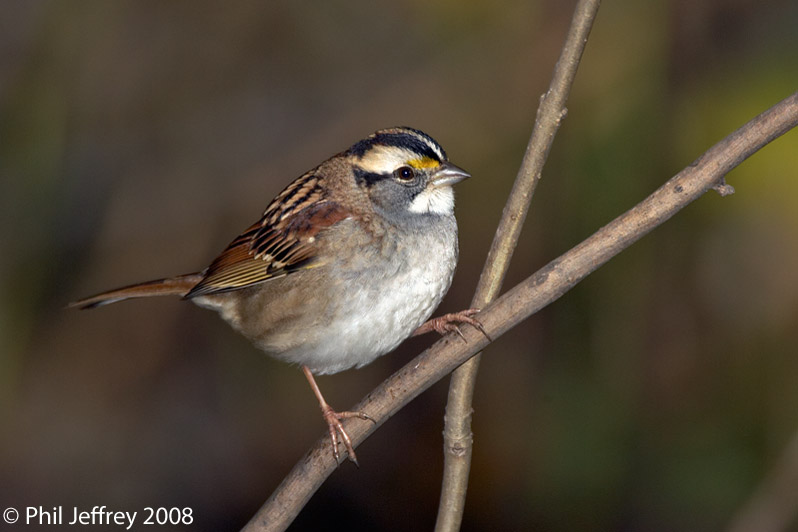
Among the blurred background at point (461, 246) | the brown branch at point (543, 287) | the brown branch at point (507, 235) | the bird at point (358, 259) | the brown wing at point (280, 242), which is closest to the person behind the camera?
the brown branch at point (543, 287)

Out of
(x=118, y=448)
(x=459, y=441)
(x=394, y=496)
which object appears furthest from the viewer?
(x=118, y=448)

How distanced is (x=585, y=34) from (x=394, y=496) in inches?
135

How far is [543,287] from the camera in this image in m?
2.20

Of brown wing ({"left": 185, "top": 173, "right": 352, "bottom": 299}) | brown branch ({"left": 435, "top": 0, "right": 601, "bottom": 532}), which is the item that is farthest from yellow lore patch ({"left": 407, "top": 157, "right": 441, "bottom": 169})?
brown branch ({"left": 435, "top": 0, "right": 601, "bottom": 532})

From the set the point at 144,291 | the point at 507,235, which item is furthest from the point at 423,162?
the point at 144,291

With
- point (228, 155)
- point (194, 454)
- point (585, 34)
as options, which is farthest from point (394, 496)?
point (585, 34)

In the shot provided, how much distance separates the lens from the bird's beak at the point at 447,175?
297 cm

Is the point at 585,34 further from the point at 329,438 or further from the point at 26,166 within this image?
the point at 26,166

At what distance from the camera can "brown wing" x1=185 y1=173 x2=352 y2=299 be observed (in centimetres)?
311

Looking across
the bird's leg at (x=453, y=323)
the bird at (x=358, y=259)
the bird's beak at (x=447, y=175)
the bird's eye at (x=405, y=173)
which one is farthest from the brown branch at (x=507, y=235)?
the bird's eye at (x=405, y=173)

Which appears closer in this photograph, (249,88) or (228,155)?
(228,155)

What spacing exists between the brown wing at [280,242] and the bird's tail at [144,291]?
Result: 0.12 m

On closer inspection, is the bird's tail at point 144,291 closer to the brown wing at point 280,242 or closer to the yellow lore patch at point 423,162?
the brown wing at point 280,242

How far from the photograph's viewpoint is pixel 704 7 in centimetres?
399
